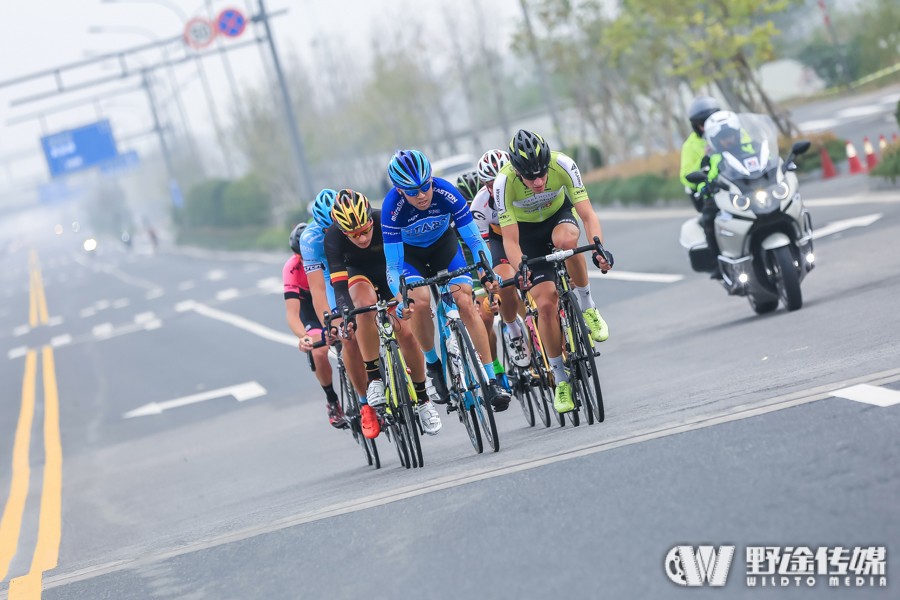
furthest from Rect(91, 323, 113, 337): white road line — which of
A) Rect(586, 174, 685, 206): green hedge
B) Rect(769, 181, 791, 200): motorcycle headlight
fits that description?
Rect(769, 181, 791, 200): motorcycle headlight

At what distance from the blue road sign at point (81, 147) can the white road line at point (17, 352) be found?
33.1 m

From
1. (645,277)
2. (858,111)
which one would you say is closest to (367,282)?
(645,277)

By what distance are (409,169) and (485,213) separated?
87.5 inches

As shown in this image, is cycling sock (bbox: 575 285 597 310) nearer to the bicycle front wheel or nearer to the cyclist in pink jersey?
the bicycle front wheel

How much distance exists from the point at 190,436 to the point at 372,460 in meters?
6.75

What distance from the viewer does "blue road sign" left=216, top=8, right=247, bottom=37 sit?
3981 centimetres

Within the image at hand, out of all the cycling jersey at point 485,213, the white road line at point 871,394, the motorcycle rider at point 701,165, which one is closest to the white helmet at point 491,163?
the cycling jersey at point 485,213

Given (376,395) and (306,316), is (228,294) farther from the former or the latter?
(376,395)

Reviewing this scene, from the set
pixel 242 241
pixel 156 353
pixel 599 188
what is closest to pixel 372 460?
pixel 156 353

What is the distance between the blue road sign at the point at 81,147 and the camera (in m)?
71.7

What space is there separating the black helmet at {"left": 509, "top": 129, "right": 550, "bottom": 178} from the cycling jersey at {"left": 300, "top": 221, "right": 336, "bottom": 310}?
1.66 metres

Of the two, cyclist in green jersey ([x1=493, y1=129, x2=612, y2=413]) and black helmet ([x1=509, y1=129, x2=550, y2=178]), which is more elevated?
black helmet ([x1=509, y1=129, x2=550, y2=178])

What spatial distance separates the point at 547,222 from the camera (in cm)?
1022

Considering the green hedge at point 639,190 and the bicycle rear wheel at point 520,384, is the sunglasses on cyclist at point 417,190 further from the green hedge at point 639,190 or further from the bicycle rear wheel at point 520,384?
the green hedge at point 639,190
